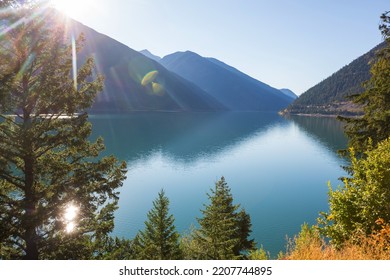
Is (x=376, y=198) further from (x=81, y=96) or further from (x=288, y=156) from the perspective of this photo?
(x=288, y=156)

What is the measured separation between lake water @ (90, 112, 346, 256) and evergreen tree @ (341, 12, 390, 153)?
2153cm

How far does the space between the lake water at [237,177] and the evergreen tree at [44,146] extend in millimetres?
27025

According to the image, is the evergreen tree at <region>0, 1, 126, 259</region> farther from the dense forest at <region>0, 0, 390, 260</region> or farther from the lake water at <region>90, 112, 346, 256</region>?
the lake water at <region>90, 112, 346, 256</region>

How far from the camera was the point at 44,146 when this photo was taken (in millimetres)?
12836

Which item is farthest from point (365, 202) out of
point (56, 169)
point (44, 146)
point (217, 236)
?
point (217, 236)

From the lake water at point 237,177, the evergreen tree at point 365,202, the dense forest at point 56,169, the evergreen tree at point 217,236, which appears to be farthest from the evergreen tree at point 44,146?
the lake water at point 237,177

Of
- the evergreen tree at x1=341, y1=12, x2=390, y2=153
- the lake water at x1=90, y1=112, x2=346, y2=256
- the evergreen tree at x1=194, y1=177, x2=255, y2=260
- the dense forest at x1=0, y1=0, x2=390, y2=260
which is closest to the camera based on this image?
the dense forest at x1=0, y1=0, x2=390, y2=260

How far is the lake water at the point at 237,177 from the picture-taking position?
44625mm

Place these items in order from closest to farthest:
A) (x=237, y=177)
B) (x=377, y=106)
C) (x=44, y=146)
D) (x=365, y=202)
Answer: (x=365, y=202) → (x=44, y=146) → (x=377, y=106) → (x=237, y=177)

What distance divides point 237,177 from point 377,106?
5453 cm

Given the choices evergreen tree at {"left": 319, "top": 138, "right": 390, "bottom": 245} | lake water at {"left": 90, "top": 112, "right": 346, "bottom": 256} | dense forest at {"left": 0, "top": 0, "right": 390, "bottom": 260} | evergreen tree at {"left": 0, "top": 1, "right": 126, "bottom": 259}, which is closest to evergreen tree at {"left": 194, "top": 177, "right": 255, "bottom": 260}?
dense forest at {"left": 0, "top": 0, "right": 390, "bottom": 260}

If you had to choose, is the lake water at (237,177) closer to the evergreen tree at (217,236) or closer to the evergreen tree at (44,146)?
the evergreen tree at (217,236)

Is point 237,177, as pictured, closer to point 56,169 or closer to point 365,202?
point 56,169

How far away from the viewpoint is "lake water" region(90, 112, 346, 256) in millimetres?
44625
